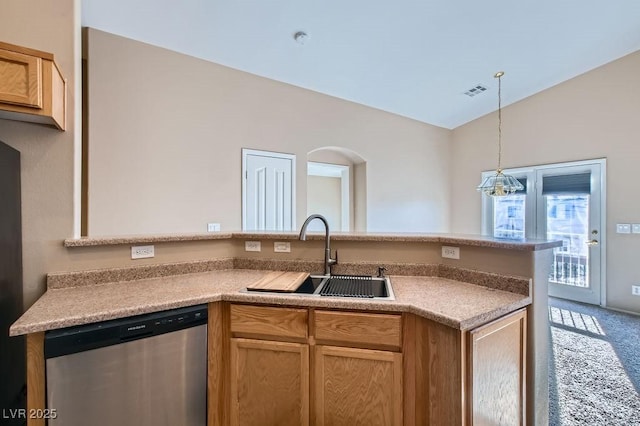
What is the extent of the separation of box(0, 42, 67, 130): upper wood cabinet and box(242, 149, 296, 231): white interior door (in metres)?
2.37

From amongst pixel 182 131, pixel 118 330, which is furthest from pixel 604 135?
pixel 118 330

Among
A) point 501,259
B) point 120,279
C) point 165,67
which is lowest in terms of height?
point 120,279

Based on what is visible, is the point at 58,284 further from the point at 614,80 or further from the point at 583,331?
the point at 614,80

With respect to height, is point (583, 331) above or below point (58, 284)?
below

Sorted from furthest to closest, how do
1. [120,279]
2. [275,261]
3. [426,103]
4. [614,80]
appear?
Answer: [426,103] < [614,80] < [275,261] < [120,279]

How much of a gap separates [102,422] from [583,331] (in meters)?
4.41

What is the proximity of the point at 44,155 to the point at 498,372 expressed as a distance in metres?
2.55

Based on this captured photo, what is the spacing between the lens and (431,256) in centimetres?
197

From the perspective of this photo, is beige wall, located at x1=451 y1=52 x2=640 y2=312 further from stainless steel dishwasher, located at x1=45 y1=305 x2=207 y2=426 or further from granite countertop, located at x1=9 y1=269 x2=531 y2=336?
stainless steel dishwasher, located at x1=45 y1=305 x2=207 y2=426

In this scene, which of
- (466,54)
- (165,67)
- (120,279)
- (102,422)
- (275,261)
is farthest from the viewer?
(466,54)

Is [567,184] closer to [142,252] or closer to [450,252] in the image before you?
[450,252]

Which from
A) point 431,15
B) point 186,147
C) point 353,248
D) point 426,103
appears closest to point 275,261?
point 353,248

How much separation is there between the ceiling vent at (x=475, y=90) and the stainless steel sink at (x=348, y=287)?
3.99 meters

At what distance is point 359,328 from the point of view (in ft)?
4.63
